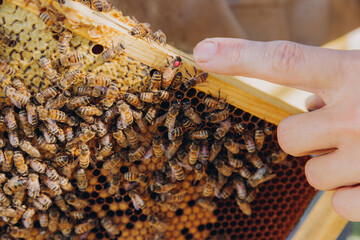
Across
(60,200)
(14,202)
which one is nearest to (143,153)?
(60,200)

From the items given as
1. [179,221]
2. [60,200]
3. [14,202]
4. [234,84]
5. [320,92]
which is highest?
[320,92]

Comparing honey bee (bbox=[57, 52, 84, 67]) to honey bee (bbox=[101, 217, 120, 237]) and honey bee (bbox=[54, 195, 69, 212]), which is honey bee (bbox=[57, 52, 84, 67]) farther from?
honey bee (bbox=[101, 217, 120, 237])

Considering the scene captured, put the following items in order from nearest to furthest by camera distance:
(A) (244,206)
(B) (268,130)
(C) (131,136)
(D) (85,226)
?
(C) (131,136) → (B) (268,130) → (D) (85,226) → (A) (244,206)

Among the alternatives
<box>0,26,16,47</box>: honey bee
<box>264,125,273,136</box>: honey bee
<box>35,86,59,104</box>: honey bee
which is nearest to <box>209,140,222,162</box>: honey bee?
<box>264,125,273,136</box>: honey bee

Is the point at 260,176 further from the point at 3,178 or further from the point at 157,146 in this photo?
the point at 3,178

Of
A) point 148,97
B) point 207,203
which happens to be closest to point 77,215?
point 207,203

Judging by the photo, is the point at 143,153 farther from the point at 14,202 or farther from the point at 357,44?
the point at 357,44
